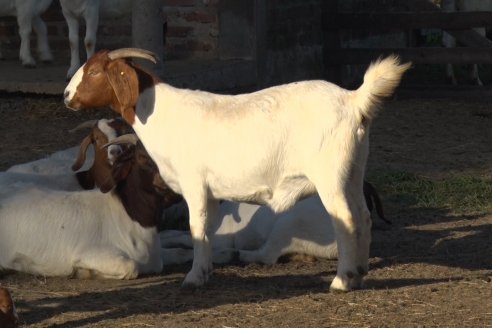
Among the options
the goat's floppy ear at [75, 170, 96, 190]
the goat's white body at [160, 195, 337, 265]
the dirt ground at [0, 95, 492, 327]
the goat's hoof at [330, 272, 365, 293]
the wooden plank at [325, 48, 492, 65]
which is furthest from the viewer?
the wooden plank at [325, 48, 492, 65]

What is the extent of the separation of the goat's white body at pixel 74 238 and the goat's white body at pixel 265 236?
14.6 inches

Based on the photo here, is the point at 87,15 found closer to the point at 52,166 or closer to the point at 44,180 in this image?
the point at 52,166

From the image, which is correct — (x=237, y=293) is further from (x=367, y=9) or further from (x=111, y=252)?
(x=367, y=9)

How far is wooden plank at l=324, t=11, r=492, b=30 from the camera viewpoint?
48.9ft

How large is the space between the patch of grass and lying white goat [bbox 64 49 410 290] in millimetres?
2708

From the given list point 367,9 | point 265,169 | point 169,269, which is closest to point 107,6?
point 367,9

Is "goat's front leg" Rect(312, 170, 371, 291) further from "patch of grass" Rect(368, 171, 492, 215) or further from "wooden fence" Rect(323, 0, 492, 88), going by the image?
"wooden fence" Rect(323, 0, 492, 88)

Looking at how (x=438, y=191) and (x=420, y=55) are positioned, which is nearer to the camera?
(x=438, y=191)

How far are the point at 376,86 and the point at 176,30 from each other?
23.7 ft

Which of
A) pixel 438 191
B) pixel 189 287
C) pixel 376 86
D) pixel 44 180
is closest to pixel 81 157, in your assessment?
pixel 44 180

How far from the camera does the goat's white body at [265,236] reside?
25.7 feet

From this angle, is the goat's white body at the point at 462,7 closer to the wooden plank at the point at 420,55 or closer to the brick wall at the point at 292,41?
the wooden plank at the point at 420,55

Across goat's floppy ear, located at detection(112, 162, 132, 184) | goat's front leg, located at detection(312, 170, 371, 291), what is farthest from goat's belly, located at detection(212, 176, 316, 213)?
goat's floppy ear, located at detection(112, 162, 132, 184)

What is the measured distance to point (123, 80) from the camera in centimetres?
712
